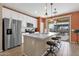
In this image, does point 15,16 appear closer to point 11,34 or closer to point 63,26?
point 11,34

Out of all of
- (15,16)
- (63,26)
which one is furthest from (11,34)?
(63,26)

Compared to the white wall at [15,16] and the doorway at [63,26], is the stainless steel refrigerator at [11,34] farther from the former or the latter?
the doorway at [63,26]

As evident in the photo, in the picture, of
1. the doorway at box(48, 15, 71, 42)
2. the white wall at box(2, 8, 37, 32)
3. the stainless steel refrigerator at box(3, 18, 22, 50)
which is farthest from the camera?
the white wall at box(2, 8, 37, 32)

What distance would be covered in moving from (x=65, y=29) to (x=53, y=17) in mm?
668

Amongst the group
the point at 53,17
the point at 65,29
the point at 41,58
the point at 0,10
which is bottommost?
the point at 41,58

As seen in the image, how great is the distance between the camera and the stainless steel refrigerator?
13.9 feet

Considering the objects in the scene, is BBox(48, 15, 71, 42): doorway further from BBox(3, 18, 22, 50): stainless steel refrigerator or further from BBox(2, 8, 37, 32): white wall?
BBox(3, 18, 22, 50): stainless steel refrigerator

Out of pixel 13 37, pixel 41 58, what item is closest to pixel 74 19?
pixel 41 58

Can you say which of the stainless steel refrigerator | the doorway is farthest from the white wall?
the doorway

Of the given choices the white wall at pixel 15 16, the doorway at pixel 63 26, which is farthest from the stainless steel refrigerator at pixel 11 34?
the doorway at pixel 63 26

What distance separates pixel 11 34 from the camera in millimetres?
4605

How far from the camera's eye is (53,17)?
3504mm

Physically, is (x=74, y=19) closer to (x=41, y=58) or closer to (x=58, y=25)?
(x=58, y=25)

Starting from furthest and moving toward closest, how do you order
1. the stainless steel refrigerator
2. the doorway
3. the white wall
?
the white wall, the stainless steel refrigerator, the doorway
